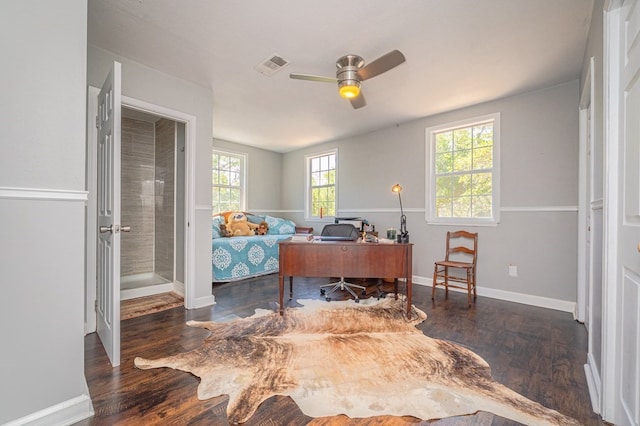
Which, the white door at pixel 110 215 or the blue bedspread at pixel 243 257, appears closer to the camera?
the white door at pixel 110 215

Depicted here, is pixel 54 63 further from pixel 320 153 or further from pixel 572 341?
pixel 320 153

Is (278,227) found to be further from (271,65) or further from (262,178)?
(271,65)

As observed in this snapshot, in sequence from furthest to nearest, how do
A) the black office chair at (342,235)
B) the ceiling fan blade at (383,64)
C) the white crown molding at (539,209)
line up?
the black office chair at (342,235), the white crown molding at (539,209), the ceiling fan blade at (383,64)

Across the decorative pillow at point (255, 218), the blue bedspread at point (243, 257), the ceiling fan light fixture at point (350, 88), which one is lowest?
the blue bedspread at point (243, 257)

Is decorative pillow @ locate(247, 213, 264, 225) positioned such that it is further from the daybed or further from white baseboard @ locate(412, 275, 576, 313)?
white baseboard @ locate(412, 275, 576, 313)

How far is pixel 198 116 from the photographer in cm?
309

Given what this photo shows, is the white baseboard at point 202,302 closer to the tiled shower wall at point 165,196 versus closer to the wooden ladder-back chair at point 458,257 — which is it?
the tiled shower wall at point 165,196

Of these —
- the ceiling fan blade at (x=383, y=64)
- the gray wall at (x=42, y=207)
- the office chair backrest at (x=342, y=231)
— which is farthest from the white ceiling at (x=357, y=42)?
the office chair backrest at (x=342, y=231)

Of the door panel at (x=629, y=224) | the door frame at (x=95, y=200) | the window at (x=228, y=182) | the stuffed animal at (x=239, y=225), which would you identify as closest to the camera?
the door panel at (x=629, y=224)

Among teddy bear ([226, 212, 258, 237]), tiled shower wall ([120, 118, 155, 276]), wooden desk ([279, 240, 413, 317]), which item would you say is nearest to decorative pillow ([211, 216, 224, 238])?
teddy bear ([226, 212, 258, 237])

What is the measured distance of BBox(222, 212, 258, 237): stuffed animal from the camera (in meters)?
4.68

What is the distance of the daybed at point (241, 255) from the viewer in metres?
3.97

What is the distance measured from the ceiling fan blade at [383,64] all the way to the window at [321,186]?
301cm

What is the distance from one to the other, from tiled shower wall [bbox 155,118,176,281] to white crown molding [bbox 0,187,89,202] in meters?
2.46
